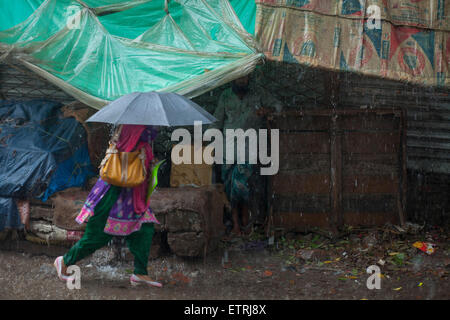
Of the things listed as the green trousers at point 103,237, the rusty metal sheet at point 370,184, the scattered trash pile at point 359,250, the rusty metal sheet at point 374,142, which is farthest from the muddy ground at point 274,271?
the rusty metal sheet at point 374,142

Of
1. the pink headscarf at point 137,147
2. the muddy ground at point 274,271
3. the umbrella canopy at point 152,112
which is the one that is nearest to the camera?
the umbrella canopy at point 152,112

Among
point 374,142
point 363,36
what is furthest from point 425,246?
point 363,36

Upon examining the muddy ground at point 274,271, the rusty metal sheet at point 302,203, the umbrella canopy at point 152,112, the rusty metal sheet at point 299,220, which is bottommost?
the muddy ground at point 274,271

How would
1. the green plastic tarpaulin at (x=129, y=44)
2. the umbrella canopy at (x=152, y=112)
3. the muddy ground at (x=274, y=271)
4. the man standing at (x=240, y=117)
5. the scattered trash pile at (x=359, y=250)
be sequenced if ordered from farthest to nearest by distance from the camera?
the man standing at (x=240, y=117)
the scattered trash pile at (x=359, y=250)
the green plastic tarpaulin at (x=129, y=44)
the muddy ground at (x=274, y=271)
the umbrella canopy at (x=152, y=112)

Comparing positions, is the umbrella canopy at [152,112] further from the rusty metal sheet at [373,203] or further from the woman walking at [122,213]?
the rusty metal sheet at [373,203]

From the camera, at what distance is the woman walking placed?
4098mm

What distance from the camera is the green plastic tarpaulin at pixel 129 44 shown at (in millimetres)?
4867

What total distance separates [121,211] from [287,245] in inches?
95.2

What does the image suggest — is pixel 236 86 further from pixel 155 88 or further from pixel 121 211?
pixel 121 211

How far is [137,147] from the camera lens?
412 cm

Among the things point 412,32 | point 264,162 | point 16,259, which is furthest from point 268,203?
point 16,259

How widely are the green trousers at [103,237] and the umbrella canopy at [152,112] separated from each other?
27.3 inches

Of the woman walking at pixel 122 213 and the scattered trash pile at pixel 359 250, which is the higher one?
the woman walking at pixel 122 213

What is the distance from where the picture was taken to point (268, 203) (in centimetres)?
618
